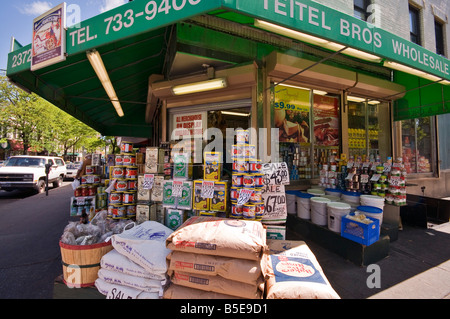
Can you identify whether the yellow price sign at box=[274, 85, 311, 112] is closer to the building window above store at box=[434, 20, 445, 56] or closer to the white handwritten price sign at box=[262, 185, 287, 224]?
the white handwritten price sign at box=[262, 185, 287, 224]

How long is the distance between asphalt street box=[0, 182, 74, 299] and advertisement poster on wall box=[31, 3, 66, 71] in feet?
11.5

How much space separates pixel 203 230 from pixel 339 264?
2.71m

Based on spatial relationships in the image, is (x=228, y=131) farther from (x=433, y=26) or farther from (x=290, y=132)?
(x=433, y=26)

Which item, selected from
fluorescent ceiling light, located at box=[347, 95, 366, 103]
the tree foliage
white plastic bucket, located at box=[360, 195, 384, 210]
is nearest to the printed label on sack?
white plastic bucket, located at box=[360, 195, 384, 210]

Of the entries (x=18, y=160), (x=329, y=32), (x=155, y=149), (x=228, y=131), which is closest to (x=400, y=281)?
(x=329, y=32)

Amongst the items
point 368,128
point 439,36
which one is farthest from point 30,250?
point 439,36

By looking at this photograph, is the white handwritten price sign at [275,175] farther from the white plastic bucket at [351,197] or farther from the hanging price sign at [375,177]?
the hanging price sign at [375,177]

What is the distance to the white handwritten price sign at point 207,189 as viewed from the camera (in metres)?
3.54

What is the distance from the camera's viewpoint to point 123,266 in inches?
95.3

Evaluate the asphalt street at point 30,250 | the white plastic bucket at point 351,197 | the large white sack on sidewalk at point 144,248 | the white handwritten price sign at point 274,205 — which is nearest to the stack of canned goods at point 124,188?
the asphalt street at point 30,250

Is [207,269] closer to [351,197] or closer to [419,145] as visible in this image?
[351,197]

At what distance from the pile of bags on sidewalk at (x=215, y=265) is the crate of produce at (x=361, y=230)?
227cm

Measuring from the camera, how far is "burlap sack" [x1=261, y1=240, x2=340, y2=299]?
6.56ft
